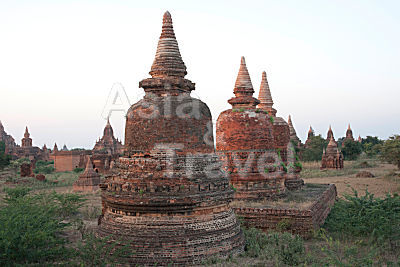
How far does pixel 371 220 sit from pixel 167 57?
825cm

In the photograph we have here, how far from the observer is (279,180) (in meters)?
14.8

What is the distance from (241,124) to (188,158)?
6320 millimetres

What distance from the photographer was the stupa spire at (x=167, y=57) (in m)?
9.55

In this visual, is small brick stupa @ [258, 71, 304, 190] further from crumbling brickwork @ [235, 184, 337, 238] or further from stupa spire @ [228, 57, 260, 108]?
crumbling brickwork @ [235, 184, 337, 238]

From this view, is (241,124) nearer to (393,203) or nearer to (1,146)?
(393,203)

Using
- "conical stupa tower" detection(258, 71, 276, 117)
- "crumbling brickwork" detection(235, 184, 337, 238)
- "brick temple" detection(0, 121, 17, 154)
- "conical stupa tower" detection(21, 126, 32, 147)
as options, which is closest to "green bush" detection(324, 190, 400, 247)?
"crumbling brickwork" detection(235, 184, 337, 238)

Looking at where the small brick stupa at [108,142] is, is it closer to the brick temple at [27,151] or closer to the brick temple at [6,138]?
the brick temple at [27,151]

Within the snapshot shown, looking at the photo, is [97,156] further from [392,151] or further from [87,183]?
[392,151]

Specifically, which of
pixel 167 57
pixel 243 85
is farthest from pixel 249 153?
pixel 167 57

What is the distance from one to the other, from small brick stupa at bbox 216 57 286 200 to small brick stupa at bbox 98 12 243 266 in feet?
16.0

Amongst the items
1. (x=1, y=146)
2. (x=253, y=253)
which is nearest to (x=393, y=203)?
(x=253, y=253)

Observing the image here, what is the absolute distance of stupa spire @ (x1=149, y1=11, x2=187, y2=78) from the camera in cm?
955

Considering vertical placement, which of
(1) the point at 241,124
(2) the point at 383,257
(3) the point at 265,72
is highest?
(3) the point at 265,72

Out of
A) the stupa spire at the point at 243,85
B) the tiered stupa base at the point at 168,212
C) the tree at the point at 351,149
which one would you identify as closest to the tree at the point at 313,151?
the tree at the point at 351,149
